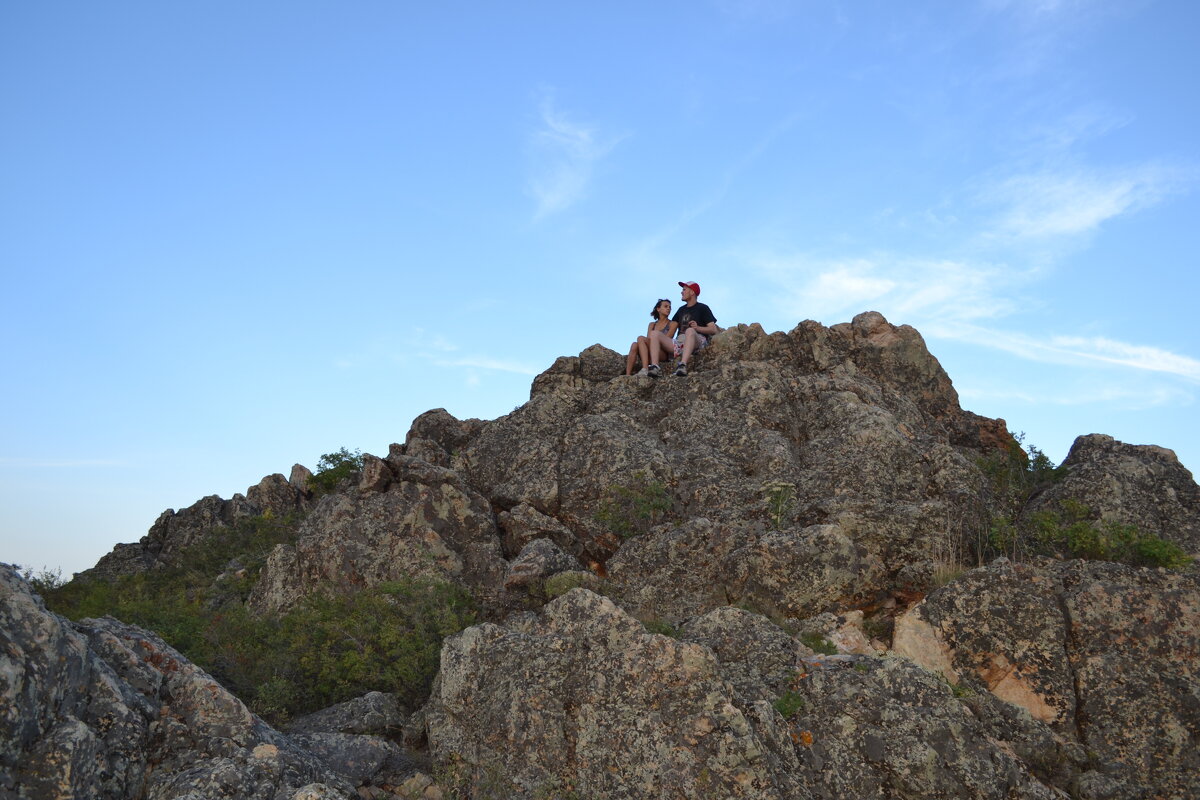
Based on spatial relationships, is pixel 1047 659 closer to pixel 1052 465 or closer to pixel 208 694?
pixel 1052 465

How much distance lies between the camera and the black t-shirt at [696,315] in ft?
79.9

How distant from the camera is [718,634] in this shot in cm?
1184

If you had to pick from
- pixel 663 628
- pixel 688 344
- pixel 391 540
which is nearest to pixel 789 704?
pixel 663 628

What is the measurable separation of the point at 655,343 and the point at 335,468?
8.82 metres

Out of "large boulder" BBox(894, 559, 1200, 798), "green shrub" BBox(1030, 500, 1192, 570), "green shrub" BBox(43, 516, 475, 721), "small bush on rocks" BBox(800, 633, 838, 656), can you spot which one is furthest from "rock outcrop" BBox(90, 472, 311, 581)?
"green shrub" BBox(1030, 500, 1192, 570)

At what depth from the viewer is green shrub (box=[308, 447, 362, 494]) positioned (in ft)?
73.9

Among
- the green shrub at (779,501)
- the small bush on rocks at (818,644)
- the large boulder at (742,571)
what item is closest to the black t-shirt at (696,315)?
the green shrub at (779,501)

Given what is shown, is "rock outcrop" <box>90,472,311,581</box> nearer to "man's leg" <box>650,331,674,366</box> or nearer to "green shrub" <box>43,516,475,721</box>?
"green shrub" <box>43,516,475,721</box>

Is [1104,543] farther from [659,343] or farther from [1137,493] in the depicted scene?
[659,343]

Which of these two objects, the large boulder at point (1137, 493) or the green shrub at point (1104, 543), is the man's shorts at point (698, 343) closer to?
the large boulder at point (1137, 493)

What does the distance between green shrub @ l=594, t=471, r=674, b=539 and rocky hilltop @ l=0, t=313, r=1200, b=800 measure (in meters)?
0.06

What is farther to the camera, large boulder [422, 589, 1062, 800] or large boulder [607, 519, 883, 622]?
large boulder [607, 519, 883, 622]

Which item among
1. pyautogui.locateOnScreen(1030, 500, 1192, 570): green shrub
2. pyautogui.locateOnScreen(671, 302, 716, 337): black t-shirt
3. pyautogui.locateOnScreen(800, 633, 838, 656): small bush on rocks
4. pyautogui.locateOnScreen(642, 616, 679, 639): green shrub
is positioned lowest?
pyautogui.locateOnScreen(800, 633, 838, 656): small bush on rocks

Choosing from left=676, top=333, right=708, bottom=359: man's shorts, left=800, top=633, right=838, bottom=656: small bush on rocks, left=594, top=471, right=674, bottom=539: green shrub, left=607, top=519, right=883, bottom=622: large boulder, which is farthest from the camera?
left=676, top=333, right=708, bottom=359: man's shorts
